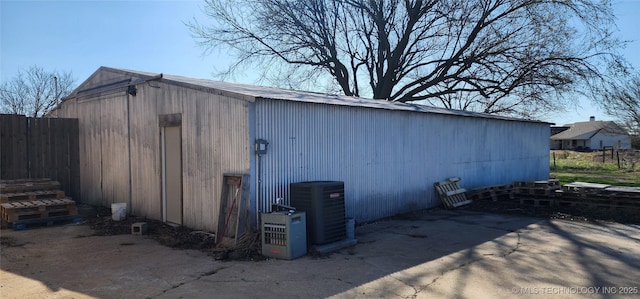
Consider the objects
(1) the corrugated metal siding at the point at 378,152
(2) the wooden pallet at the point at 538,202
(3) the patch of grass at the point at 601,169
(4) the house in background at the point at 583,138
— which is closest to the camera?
(1) the corrugated metal siding at the point at 378,152

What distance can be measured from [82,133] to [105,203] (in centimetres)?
247

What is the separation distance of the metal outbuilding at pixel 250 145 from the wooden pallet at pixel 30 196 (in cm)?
132

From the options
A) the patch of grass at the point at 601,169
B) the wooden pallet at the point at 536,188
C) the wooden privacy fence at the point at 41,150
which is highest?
the wooden privacy fence at the point at 41,150

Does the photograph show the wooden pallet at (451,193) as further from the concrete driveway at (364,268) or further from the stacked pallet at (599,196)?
the concrete driveway at (364,268)

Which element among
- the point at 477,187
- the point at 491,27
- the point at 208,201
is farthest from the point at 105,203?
the point at 491,27

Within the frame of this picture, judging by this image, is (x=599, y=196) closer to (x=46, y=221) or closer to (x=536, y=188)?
(x=536, y=188)

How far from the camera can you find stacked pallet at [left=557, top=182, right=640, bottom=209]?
32.0 ft

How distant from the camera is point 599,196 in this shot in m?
10.2

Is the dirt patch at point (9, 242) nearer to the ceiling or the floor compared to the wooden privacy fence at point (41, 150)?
nearer to the floor

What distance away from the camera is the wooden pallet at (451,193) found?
1145 centimetres

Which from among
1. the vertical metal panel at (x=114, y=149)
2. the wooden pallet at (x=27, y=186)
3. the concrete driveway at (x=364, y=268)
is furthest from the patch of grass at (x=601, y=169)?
the wooden pallet at (x=27, y=186)

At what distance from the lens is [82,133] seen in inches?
477

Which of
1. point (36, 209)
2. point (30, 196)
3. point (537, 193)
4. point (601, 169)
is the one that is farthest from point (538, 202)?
point (601, 169)

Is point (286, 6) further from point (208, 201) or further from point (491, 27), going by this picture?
point (208, 201)
